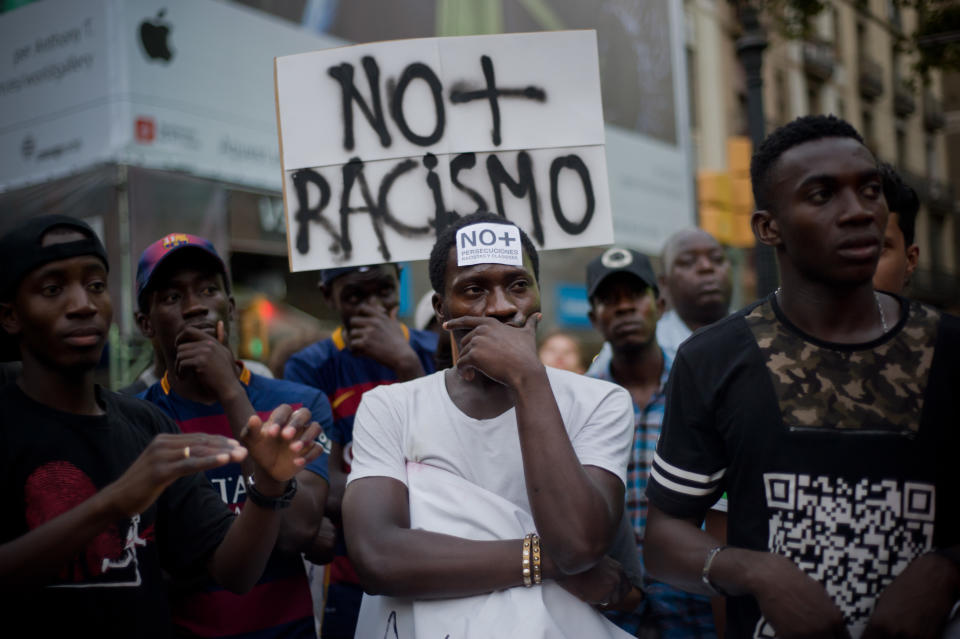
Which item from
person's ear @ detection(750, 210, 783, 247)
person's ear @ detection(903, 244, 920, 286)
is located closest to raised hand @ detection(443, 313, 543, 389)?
person's ear @ detection(750, 210, 783, 247)

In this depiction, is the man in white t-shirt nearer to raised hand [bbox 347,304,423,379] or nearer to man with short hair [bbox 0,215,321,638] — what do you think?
→ man with short hair [bbox 0,215,321,638]

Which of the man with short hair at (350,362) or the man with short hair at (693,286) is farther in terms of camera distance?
the man with short hair at (693,286)

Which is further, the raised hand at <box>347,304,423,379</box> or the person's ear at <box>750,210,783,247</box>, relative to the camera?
the raised hand at <box>347,304,423,379</box>

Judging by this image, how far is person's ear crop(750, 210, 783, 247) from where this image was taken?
2.31 m

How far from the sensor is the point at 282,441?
233cm

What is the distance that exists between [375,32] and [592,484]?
10.4 metres

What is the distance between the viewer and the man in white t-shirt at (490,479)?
7.68ft

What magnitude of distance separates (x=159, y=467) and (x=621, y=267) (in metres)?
2.86

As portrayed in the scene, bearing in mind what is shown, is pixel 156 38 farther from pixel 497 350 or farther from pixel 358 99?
pixel 497 350

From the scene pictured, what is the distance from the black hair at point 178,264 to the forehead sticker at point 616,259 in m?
1.92

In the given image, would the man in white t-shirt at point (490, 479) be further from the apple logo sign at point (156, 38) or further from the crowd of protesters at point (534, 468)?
the apple logo sign at point (156, 38)

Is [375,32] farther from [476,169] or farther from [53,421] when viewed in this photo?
[53,421]

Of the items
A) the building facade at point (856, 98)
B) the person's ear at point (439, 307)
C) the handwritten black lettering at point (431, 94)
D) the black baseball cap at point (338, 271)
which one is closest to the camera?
the person's ear at point (439, 307)

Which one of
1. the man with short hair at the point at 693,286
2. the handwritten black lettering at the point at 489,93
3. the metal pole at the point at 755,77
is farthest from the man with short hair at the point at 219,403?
the metal pole at the point at 755,77
